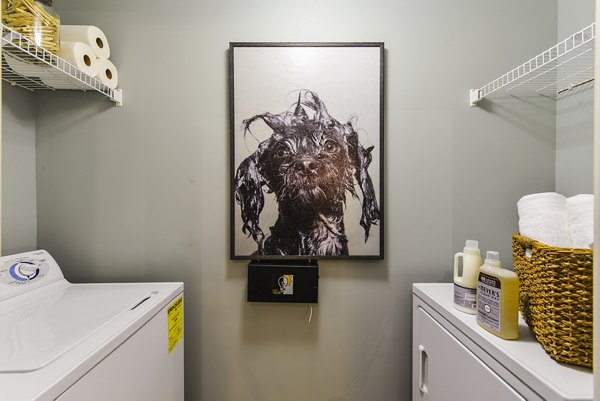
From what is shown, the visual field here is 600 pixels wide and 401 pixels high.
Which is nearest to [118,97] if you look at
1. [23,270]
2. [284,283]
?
[23,270]

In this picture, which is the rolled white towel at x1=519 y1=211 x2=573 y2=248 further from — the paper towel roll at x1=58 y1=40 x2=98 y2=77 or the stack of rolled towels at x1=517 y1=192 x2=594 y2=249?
the paper towel roll at x1=58 y1=40 x2=98 y2=77

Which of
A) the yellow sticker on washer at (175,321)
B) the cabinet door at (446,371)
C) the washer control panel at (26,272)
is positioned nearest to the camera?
the cabinet door at (446,371)

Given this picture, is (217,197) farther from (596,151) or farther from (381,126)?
(596,151)

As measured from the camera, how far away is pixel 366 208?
1.32 m

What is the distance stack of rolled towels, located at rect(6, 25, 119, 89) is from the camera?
110 cm

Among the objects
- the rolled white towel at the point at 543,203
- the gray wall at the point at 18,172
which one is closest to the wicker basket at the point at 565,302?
the rolled white towel at the point at 543,203

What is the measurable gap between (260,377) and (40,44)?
60.9 inches

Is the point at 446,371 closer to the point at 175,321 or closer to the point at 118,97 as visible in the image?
the point at 175,321

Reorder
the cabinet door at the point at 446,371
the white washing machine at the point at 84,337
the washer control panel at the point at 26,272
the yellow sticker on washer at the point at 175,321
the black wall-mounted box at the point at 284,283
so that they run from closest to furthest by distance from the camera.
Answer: the white washing machine at the point at 84,337
the cabinet door at the point at 446,371
the washer control panel at the point at 26,272
the yellow sticker on washer at the point at 175,321
the black wall-mounted box at the point at 284,283

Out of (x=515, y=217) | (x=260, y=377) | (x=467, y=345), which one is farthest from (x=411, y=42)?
(x=260, y=377)

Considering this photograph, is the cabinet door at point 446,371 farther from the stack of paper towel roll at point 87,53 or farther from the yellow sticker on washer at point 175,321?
the stack of paper towel roll at point 87,53

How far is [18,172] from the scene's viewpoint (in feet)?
4.08

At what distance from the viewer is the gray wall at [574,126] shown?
1179mm

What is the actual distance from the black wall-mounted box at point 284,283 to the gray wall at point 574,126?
3.75ft
